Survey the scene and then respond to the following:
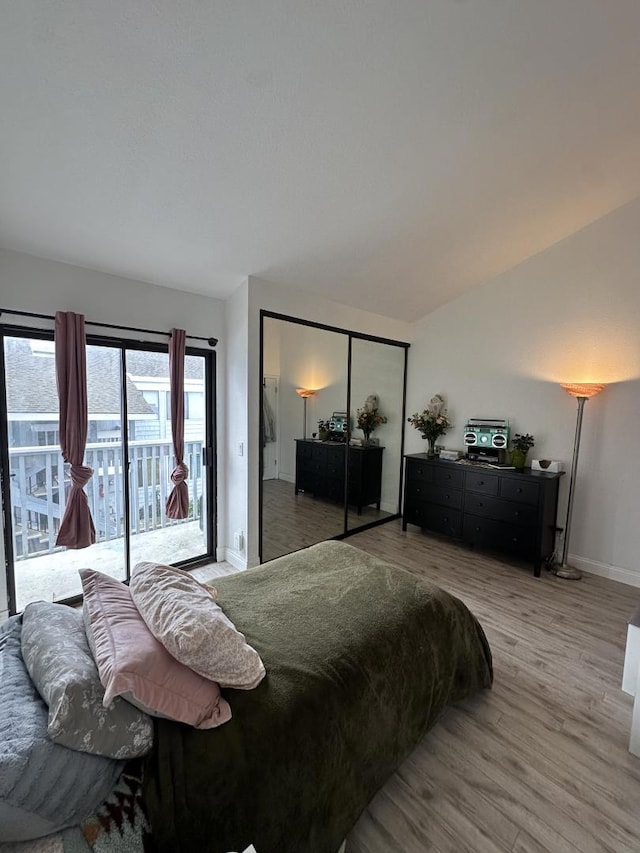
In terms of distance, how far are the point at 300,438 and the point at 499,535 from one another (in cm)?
210

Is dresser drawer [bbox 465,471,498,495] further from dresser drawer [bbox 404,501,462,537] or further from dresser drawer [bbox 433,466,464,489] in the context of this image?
dresser drawer [bbox 404,501,462,537]

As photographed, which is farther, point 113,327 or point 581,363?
point 581,363

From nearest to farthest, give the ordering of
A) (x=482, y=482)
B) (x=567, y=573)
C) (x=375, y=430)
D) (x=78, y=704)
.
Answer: (x=78, y=704) < (x=567, y=573) < (x=482, y=482) < (x=375, y=430)

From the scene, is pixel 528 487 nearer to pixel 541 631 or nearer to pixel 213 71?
pixel 541 631

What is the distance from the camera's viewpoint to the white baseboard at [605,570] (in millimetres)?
3158

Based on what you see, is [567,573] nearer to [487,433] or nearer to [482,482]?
[482,482]

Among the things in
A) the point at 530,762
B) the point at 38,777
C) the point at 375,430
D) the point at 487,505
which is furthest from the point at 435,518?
the point at 38,777

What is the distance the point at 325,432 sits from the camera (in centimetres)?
395

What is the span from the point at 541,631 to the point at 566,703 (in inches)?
24.8

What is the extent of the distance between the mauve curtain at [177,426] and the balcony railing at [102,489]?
0.43 feet

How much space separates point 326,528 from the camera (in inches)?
158

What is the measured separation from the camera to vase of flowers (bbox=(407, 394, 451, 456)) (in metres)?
4.24

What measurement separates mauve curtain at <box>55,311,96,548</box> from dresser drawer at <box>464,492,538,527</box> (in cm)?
329

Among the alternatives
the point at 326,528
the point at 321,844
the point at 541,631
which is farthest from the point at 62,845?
the point at 326,528
